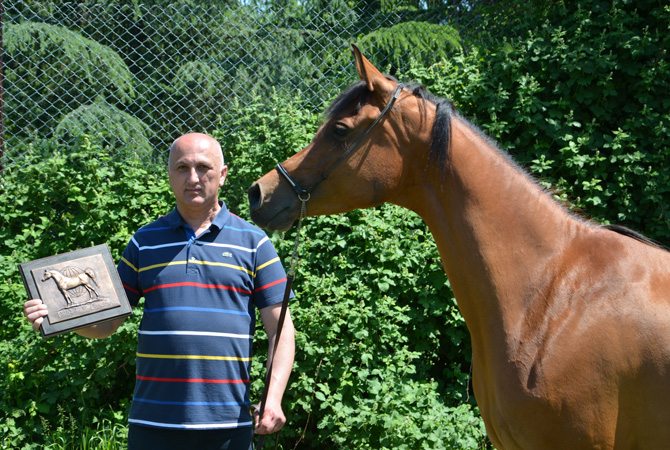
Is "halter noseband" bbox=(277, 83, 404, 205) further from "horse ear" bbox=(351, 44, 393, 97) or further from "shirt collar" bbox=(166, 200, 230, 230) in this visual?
"shirt collar" bbox=(166, 200, 230, 230)

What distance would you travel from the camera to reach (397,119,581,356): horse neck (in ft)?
7.35

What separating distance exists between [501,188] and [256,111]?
2996 mm

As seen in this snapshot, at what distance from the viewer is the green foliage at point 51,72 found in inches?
195

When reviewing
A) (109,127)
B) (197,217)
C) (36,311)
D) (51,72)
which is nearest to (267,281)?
(197,217)

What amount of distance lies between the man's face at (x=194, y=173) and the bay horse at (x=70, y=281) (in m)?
0.47

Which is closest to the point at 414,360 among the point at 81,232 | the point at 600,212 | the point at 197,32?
the point at 600,212

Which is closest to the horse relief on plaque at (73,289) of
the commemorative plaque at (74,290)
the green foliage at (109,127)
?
the commemorative plaque at (74,290)

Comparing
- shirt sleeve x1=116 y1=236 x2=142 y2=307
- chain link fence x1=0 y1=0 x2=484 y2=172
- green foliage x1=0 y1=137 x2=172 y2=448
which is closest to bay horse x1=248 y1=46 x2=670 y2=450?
shirt sleeve x1=116 y1=236 x2=142 y2=307

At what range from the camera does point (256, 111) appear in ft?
16.0

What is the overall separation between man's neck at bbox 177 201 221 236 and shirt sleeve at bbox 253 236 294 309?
0.26m

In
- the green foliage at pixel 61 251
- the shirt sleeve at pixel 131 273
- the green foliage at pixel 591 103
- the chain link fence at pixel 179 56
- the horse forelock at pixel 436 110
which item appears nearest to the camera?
the horse forelock at pixel 436 110

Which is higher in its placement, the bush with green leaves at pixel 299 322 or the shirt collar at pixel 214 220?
the shirt collar at pixel 214 220

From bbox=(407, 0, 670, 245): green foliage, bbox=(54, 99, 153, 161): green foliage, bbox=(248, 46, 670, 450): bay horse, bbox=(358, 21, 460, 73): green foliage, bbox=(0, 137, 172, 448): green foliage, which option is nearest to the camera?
bbox=(248, 46, 670, 450): bay horse

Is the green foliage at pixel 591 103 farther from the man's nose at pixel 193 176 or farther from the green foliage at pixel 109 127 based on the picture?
the man's nose at pixel 193 176
